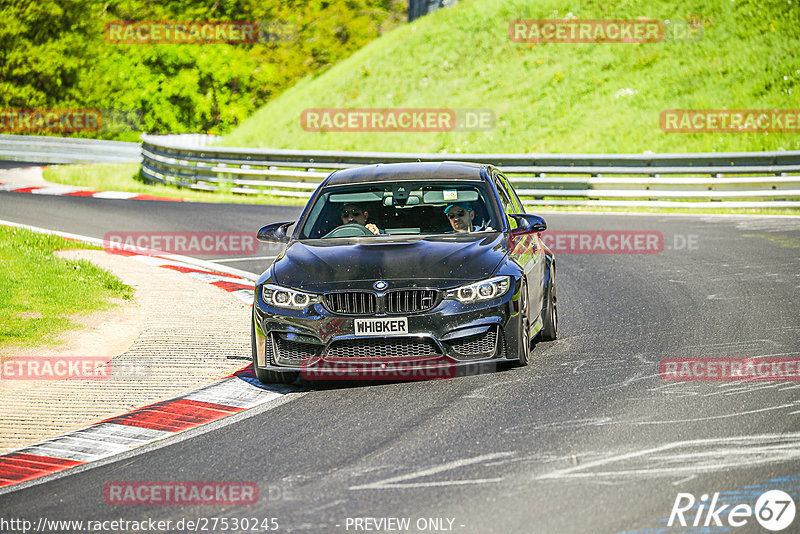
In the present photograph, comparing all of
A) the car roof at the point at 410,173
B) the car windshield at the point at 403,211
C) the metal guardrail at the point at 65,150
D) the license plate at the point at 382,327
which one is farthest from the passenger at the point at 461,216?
the metal guardrail at the point at 65,150

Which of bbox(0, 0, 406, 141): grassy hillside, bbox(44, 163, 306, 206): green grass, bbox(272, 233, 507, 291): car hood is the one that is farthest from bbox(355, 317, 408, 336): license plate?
bbox(0, 0, 406, 141): grassy hillside

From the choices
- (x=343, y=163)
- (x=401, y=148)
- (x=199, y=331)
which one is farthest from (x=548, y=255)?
(x=401, y=148)

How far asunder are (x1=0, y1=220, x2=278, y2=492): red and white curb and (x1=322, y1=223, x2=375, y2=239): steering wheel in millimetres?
1300

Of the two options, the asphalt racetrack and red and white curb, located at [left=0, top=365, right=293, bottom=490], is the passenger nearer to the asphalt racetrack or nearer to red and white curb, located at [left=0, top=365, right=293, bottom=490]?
the asphalt racetrack

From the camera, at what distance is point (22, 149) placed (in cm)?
4528

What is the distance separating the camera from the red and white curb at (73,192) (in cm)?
2655

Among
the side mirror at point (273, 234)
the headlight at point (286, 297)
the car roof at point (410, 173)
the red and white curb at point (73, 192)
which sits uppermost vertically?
the car roof at point (410, 173)

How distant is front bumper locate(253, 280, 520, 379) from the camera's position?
794 cm

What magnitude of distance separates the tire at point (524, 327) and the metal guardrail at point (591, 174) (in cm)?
1231

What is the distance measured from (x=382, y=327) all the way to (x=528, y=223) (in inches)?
78.8

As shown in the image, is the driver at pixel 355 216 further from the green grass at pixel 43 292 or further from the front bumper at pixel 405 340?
the green grass at pixel 43 292

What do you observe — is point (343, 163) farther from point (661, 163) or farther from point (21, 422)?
point (21, 422)

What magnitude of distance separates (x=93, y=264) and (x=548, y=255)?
691 centimetres

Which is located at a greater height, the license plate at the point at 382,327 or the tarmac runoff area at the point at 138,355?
the license plate at the point at 382,327
